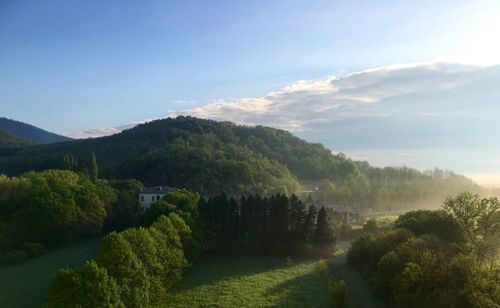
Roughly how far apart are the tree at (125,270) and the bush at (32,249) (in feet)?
137

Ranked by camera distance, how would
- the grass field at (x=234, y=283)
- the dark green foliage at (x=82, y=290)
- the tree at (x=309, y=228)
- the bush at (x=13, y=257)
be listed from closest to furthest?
the dark green foliage at (x=82, y=290) → the grass field at (x=234, y=283) → the bush at (x=13, y=257) → the tree at (x=309, y=228)

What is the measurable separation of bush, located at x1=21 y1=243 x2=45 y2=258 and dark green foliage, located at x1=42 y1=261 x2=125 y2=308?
46.5 metres

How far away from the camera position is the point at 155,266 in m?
46.9

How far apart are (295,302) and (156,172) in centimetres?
12584

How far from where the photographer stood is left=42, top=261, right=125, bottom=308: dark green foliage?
3262 cm

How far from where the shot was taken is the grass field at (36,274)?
4756cm

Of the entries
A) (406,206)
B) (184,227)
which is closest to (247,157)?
(406,206)

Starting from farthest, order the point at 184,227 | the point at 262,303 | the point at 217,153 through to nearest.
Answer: the point at 217,153 → the point at 184,227 → the point at 262,303

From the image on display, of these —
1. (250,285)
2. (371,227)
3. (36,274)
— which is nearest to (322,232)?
(371,227)

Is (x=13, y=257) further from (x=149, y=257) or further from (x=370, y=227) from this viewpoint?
(x=370, y=227)

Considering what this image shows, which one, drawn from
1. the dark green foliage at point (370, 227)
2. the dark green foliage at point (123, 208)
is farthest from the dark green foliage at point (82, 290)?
the dark green foliage at point (370, 227)

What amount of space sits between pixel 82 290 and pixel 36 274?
33064 mm

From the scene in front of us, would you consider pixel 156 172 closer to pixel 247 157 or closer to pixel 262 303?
pixel 247 157

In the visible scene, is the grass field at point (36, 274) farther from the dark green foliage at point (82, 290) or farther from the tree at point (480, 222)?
the tree at point (480, 222)
